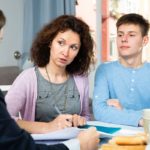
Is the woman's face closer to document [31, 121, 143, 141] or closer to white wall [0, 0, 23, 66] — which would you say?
document [31, 121, 143, 141]

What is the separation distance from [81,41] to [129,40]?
0.28 meters

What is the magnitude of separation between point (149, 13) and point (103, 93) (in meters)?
1.99

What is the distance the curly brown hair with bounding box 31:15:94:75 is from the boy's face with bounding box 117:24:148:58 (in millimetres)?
174

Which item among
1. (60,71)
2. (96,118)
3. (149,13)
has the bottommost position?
(96,118)

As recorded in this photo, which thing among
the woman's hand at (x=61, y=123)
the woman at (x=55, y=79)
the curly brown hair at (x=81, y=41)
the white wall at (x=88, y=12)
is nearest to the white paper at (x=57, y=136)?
the woman's hand at (x=61, y=123)

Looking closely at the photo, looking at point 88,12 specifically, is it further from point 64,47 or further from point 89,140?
point 89,140

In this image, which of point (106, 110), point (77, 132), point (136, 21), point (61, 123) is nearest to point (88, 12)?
point (136, 21)

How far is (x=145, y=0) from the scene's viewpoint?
3.57 meters

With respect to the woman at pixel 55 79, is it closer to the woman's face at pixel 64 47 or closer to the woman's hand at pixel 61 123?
the woman's face at pixel 64 47

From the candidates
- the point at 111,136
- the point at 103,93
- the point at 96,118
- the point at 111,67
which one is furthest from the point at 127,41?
the point at 111,136

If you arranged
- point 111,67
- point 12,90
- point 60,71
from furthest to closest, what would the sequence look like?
point 111,67
point 60,71
point 12,90

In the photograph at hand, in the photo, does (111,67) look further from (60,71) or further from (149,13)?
(149,13)

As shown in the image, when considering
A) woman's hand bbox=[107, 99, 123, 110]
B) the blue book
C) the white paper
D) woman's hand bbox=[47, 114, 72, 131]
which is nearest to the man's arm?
woman's hand bbox=[107, 99, 123, 110]

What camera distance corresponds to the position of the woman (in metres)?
1.68
